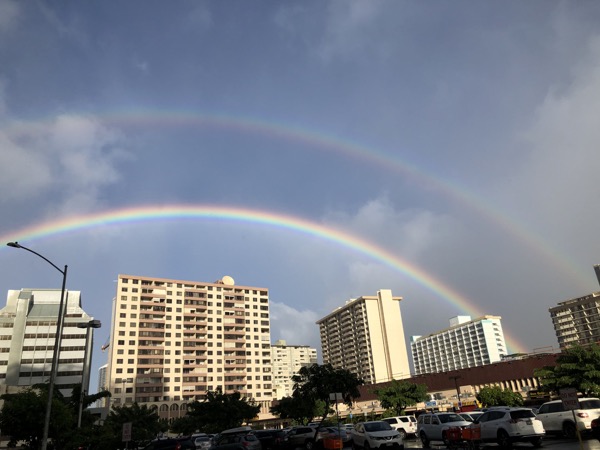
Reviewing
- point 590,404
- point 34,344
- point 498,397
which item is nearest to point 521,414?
point 590,404

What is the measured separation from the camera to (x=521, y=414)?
2019 centimetres

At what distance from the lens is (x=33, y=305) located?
103000 mm

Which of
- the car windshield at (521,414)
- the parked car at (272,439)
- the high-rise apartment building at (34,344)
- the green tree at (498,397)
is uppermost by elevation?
the high-rise apartment building at (34,344)

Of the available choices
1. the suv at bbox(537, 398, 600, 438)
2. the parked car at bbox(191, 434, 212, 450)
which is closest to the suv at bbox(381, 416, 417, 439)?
the parked car at bbox(191, 434, 212, 450)

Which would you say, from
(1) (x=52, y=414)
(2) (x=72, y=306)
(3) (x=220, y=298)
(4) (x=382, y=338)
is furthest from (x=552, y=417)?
(4) (x=382, y=338)

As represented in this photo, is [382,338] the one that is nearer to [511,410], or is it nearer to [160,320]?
[160,320]

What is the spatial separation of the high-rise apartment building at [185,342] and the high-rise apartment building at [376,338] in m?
32.8

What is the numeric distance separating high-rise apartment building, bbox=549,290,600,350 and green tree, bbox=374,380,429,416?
142 m

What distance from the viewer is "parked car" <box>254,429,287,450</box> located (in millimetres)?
33875

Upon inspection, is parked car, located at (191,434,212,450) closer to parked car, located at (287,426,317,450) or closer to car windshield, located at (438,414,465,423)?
parked car, located at (287,426,317,450)

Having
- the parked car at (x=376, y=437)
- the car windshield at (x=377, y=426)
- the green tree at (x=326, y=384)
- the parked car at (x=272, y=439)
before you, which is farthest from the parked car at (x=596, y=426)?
the parked car at (x=272, y=439)

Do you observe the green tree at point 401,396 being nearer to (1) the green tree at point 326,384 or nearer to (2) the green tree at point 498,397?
(2) the green tree at point 498,397

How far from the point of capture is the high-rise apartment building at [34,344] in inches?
3669

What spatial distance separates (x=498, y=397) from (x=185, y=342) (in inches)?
3877
